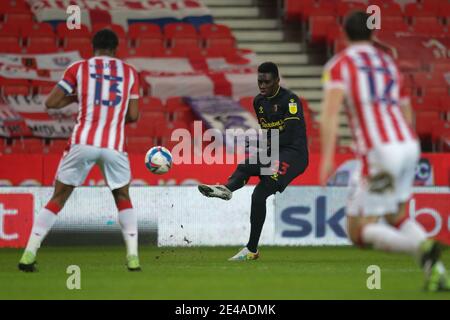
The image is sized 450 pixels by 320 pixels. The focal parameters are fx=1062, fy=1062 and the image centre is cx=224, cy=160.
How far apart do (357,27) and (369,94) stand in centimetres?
40

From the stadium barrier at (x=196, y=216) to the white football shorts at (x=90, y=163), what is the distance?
13.2ft

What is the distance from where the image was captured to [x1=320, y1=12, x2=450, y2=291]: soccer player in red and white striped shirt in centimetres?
606

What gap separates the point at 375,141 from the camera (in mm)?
6105

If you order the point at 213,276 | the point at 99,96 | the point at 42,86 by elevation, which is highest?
the point at 42,86

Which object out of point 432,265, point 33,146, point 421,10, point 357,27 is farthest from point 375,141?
point 421,10

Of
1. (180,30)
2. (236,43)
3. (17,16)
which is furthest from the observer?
(236,43)

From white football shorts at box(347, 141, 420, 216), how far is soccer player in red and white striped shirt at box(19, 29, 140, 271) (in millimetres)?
2505

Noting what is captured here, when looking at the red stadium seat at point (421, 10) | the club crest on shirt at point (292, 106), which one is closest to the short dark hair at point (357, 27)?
the club crest on shirt at point (292, 106)

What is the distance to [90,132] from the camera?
8.14m

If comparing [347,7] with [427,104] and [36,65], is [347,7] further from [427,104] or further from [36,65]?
[36,65]

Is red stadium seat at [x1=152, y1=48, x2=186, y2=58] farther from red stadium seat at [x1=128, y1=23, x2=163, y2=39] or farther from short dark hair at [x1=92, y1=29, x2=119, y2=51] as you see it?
short dark hair at [x1=92, y1=29, x2=119, y2=51]

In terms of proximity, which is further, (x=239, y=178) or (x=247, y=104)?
(x=247, y=104)

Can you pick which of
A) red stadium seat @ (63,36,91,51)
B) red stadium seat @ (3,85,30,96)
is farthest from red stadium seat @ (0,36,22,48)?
red stadium seat @ (3,85,30,96)
